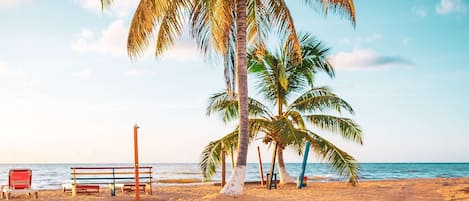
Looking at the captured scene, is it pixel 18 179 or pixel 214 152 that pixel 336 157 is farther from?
pixel 18 179

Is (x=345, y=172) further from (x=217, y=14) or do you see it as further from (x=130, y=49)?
(x=130, y=49)

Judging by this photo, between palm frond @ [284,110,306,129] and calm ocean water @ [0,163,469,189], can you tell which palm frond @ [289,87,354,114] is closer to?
palm frond @ [284,110,306,129]

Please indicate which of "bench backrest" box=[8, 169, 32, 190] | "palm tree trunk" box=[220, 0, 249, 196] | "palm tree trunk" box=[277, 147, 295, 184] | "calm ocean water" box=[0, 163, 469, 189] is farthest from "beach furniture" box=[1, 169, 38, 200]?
"calm ocean water" box=[0, 163, 469, 189]

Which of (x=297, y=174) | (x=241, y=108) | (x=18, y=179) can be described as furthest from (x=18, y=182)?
(x=297, y=174)

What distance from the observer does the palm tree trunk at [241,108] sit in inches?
492

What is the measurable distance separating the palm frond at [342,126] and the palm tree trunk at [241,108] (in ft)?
16.0

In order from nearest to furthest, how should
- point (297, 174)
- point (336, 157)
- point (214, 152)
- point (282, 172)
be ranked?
point (336, 157) → point (214, 152) → point (282, 172) → point (297, 174)

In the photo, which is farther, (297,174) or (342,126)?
(297,174)

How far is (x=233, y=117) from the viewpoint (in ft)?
58.0

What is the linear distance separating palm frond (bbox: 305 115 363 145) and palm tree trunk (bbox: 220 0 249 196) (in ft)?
16.0

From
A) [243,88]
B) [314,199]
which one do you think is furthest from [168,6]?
[314,199]

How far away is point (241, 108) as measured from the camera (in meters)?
12.8

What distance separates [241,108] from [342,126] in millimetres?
5226

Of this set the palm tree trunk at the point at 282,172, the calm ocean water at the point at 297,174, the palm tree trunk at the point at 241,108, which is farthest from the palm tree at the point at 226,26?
the calm ocean water at the point at 297,174
